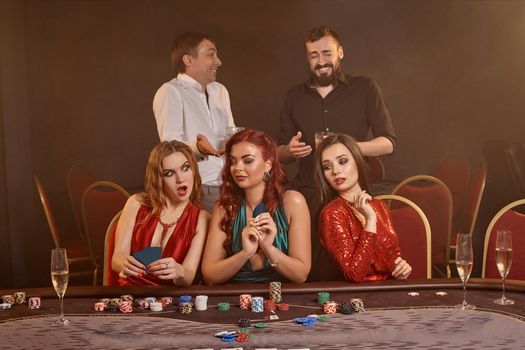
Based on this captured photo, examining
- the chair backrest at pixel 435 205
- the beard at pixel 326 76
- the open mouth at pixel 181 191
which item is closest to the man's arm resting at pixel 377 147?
the chair backrest at pixel 435 205

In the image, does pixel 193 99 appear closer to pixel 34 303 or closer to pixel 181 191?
pixel 181 191

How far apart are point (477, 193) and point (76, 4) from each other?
7.44ft

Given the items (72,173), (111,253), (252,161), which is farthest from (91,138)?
(252,161)

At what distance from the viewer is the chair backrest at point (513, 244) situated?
2.99 metres

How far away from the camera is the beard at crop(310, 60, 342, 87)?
3.41 metres

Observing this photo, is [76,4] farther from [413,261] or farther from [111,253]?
[413,261]

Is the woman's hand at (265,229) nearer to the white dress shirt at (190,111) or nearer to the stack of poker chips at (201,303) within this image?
the white dress shirt at (190,111)

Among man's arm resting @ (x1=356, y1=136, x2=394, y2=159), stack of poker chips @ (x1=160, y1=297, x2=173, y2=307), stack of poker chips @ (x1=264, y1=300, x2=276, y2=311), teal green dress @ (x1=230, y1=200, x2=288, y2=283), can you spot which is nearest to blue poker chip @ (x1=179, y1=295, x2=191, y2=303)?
stack of poker chips @ (x1=160, y1=297, x2=173, y2=307)

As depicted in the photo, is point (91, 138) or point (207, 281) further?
point (91, 138)

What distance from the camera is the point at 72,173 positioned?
134 inches

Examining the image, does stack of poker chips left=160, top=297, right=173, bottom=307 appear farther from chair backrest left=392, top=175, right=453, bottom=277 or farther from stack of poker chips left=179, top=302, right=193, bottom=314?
chair backrest left=392, top=175, right=453, bottom=277

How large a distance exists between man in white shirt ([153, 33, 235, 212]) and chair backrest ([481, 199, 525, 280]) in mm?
1348

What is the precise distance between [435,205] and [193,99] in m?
1.36

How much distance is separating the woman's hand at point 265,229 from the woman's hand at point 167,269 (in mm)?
387
